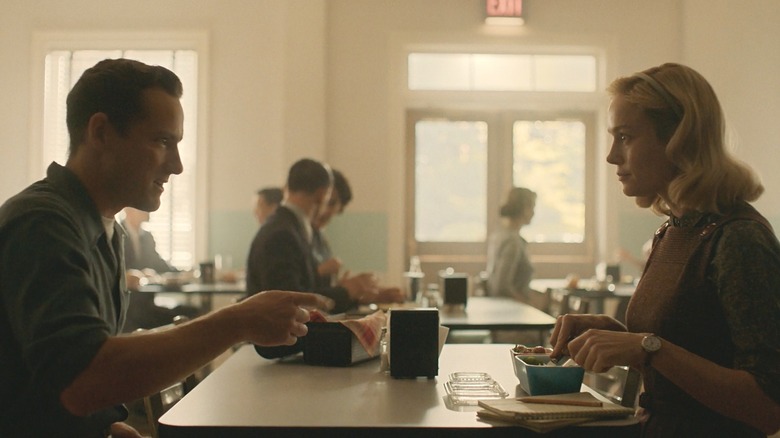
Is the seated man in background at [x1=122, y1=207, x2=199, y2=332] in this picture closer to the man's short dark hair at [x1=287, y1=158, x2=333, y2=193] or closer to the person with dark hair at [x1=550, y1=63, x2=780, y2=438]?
the man's short dark hair at [x1=287, y1=158, x2=333, y2=193]

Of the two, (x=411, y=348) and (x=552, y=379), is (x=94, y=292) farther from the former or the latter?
(x=552, y=379)

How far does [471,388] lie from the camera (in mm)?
1770

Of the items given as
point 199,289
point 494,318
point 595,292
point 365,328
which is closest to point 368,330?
point 365,328

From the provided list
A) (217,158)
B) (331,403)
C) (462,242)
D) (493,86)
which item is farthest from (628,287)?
(331,403)

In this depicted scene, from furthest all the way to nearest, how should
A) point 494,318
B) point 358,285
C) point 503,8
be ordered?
point 503,8 → point 358,285 → point 494,318

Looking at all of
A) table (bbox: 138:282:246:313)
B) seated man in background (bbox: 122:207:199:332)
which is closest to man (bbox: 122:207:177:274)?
seated man in background (bbox: 122:207:199:332)

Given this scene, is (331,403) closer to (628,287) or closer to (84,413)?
(84,413)

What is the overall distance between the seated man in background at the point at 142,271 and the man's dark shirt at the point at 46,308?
13.4ft

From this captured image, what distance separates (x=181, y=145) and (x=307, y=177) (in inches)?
133

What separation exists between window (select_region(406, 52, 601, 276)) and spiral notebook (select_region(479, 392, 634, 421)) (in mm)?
5257

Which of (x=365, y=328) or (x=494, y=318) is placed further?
(x=494, y=318)

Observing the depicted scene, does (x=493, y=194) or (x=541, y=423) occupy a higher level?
(x=493, y=194)

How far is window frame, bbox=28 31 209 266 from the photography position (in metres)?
6.68

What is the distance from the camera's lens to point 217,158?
6.70 m
